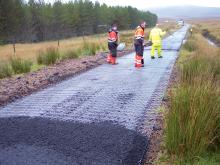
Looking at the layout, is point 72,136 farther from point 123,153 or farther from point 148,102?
point 148,102

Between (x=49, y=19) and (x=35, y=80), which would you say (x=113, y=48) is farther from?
(x=49, y=19)

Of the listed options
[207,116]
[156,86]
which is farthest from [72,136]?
[156,86]

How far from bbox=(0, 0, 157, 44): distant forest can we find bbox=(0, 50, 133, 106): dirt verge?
3838 centimetres

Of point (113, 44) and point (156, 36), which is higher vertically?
point (156, 36)

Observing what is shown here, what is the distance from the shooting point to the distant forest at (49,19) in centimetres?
5472

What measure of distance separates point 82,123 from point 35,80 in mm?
4541

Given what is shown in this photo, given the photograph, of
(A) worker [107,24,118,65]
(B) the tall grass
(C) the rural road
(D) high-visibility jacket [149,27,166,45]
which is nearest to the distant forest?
(D) high-visibility jacket [149,27,166,45]

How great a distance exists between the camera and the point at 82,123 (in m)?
6.87

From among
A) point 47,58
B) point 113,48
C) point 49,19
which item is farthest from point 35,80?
point 49,19

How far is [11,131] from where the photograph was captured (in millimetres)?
6488

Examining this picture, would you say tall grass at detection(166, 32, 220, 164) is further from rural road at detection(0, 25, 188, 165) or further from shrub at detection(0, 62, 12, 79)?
shrub at detection(0, 62, 12, 79)

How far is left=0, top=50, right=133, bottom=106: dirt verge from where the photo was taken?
9.34 meters

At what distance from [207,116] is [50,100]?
446cm

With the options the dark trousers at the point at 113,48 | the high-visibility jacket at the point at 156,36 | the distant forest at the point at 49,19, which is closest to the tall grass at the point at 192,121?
the dark trousers at the point at 113,48
